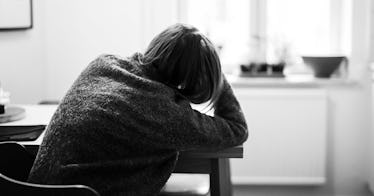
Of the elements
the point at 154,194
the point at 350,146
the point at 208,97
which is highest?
the point at 208,97

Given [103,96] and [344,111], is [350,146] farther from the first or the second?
[103,96]

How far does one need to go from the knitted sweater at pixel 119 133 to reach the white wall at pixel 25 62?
1.40 metres

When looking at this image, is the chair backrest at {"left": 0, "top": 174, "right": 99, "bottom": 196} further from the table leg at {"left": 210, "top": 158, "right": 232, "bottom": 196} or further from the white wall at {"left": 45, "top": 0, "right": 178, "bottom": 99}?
the white wall at {"left": 45, "top": 0, "right": 178, "bottom": 99}

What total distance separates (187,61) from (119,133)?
0.83 ft

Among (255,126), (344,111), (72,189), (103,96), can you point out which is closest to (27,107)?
(103,96)

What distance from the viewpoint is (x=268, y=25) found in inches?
147

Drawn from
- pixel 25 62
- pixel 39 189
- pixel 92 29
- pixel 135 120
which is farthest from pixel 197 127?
pixel 92 29

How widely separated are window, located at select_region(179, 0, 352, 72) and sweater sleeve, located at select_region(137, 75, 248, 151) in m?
1.85

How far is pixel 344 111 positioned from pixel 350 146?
200 mm

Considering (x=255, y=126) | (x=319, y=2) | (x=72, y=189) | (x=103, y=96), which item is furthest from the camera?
(x=319, y=2)

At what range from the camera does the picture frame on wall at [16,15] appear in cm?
288

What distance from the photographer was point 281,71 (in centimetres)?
358

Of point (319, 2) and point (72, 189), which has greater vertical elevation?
point (319, 2)

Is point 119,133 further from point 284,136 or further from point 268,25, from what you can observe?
point 268,25
